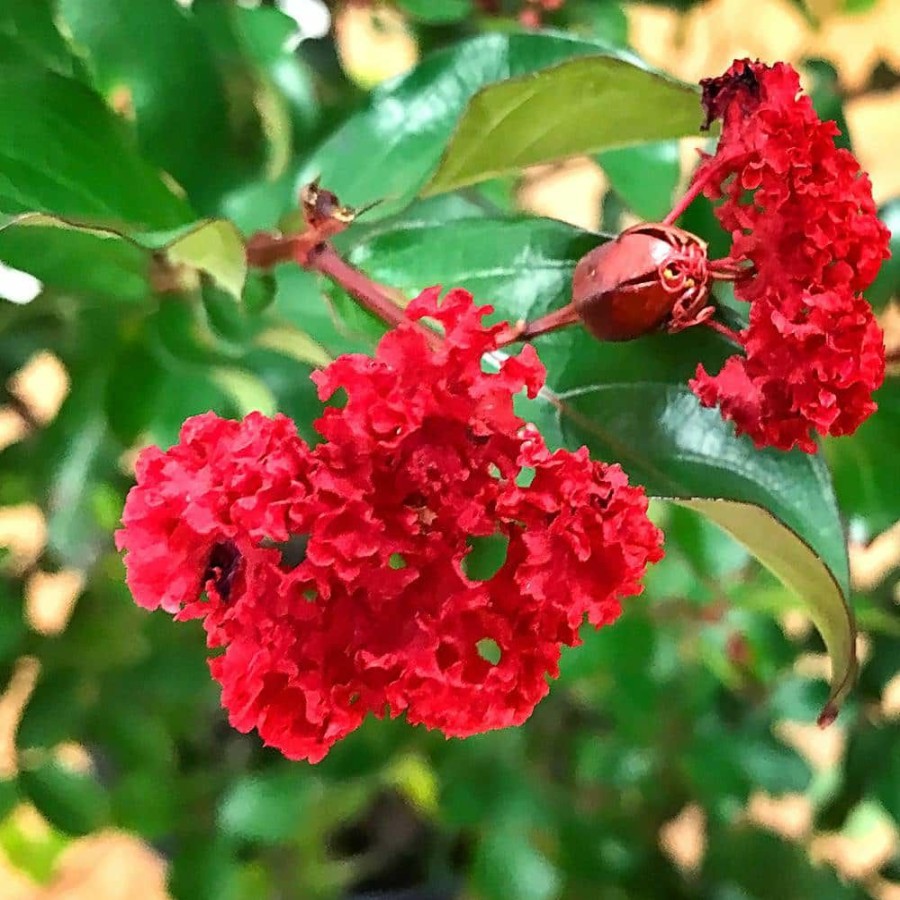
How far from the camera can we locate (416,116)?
444 mm

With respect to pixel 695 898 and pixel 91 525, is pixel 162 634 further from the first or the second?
pixel 695 898

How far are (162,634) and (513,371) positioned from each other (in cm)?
48

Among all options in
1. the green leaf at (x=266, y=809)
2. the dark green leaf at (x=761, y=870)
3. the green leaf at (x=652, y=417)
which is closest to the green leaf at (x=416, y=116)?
the green leaf at (x=652, y=417)

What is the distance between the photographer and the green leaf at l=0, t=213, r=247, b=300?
0.96ft

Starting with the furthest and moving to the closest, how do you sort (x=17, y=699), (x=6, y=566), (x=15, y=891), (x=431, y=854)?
(x=15, y=891)
(x=431, y=854)
(x=17, y=699)
(x=6, y=566)

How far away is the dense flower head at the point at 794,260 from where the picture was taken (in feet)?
0.98

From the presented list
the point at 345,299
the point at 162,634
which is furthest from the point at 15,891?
the point at 345,299

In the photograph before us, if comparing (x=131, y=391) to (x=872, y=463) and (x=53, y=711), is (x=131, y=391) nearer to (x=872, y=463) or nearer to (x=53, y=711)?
(x=53, y=711)

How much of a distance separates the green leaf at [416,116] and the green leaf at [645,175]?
13 centimetres

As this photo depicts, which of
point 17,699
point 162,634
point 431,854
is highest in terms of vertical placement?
point 162,634

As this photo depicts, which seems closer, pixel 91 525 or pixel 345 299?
pixel 345 299

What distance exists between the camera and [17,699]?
81 centimetres

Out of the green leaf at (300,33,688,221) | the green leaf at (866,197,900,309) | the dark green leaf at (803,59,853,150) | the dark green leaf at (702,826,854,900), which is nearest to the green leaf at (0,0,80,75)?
the green leaf at (300,33,688,221)

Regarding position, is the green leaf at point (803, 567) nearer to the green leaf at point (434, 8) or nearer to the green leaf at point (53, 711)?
the green leaf at point (434, 8)
